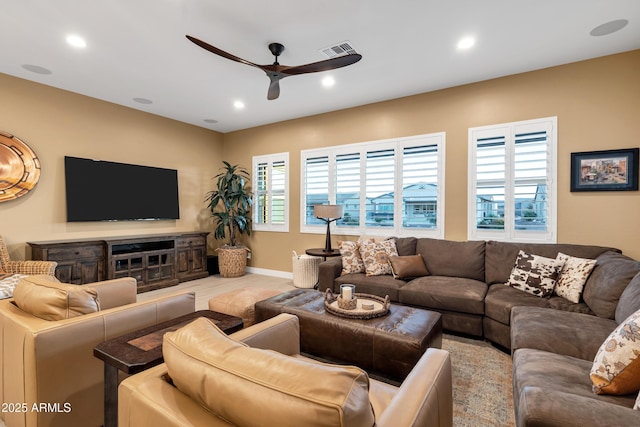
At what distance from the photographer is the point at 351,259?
3939 millimetres

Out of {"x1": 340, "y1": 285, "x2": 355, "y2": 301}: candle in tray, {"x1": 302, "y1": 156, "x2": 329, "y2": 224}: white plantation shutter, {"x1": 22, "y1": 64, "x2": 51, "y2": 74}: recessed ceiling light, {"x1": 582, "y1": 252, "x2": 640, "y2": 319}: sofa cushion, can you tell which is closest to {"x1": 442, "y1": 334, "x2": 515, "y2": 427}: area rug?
{"x1": 582, "y1": 252, "x2": 640, "y2": 319}: sofa cushion

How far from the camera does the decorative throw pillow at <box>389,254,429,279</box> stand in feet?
11.9

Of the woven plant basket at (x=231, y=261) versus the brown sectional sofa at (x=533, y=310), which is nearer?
the brown sectional sofa at (x=533, y=310)

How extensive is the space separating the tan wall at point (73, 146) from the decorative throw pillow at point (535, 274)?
5.51 meters

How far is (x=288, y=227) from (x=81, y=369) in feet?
13.8

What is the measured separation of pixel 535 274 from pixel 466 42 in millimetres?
2453

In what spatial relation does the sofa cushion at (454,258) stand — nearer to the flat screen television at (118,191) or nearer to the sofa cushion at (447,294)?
the sofa cushion at (447,294)

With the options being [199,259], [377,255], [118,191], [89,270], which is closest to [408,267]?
[377,255]

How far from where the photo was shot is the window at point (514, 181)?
3584 millimetres

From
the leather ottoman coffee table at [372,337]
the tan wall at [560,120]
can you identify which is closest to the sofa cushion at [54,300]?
the leather ottoman coffee table at [372,337]

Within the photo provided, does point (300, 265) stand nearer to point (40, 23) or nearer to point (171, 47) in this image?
point (171, 47)

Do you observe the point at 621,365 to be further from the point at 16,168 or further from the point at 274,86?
the point at 16,168

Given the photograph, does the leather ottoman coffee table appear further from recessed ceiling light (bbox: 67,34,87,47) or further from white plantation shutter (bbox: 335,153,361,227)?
recessed ceiling light (bbox: 67,34,87,47)

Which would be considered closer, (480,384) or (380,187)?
(480,384)
